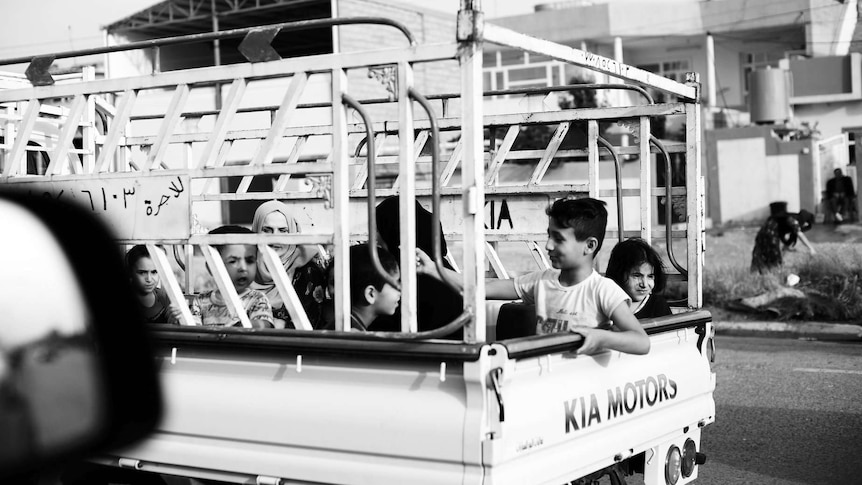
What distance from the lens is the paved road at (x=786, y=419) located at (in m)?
6.15

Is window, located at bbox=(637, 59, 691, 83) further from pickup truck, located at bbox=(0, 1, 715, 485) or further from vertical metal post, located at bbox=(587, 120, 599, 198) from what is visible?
pickup truck, located at bbox=(0, 1, 715, 485)

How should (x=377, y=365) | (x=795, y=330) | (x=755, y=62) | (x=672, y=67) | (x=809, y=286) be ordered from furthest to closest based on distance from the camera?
(x=672, y=67)
(x=755, y=62)
(x=809, y=286)
(x=795, y=330)
(x=377, y=365)

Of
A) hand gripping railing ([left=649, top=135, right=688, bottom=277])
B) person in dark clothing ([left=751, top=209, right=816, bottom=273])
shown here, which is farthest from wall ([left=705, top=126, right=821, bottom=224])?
hand gripping railing ([left=649, top=135, right=688, bottom=277])

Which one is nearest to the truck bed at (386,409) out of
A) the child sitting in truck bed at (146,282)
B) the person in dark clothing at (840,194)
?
the child sitting in truck bed at (146,282)

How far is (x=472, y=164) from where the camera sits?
335 cm

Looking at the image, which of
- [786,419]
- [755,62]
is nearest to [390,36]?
[755,62]

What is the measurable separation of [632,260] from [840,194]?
2445cm

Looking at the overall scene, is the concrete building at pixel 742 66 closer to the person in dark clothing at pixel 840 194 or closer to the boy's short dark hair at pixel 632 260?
the person in dark clothing at pixel 840 194

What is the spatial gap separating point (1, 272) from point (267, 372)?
1875mm

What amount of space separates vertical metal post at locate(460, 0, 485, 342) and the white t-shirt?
887 millimetres

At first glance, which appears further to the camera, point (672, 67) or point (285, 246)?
point (672, 67)

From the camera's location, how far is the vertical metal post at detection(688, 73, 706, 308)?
198 inches

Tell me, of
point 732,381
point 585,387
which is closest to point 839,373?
point 732,381

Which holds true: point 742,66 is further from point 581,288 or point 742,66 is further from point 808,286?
point 581,288
